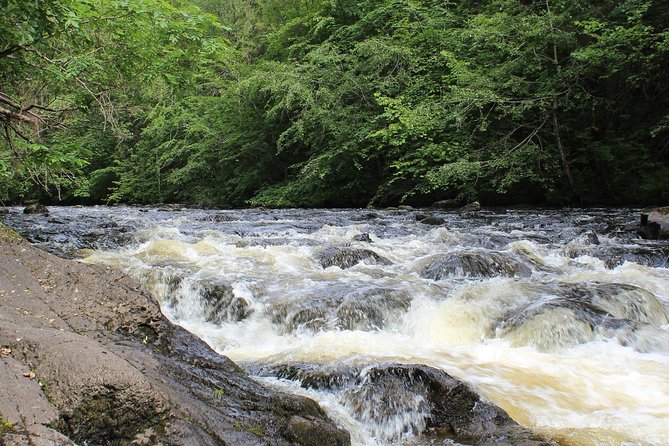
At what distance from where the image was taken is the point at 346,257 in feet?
22.9

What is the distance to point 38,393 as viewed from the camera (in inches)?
71.7

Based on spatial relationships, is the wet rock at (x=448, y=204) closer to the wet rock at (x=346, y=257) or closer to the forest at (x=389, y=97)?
the forest at (x=389, y=97)

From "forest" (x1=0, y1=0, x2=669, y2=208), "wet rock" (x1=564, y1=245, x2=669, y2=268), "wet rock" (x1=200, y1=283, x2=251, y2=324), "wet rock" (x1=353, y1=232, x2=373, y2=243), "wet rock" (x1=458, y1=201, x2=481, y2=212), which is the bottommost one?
"wet rock" (x1=200, y1=283, x2=251, y2=324)

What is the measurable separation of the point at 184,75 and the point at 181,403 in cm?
619

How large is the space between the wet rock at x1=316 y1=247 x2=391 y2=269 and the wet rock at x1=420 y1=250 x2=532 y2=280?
0.78m

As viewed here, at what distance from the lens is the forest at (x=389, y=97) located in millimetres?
6668

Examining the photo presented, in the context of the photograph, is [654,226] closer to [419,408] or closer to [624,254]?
[624,254]

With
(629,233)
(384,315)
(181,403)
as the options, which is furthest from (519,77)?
(181,403)

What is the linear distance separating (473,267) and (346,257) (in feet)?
5.86

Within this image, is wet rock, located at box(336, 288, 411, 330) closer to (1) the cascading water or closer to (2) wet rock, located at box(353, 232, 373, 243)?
(1) the cascading water

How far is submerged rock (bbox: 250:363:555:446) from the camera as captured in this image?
2631 mm

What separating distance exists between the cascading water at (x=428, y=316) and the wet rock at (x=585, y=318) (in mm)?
16

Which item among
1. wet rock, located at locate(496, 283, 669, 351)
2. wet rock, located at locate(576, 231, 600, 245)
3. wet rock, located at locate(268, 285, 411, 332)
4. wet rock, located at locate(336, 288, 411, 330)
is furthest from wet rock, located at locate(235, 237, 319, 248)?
wet rock, located at locate(576, 231, 600, 245)

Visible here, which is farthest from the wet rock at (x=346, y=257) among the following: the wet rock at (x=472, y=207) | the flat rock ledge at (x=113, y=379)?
the wet rock at (x=472, y=207)
